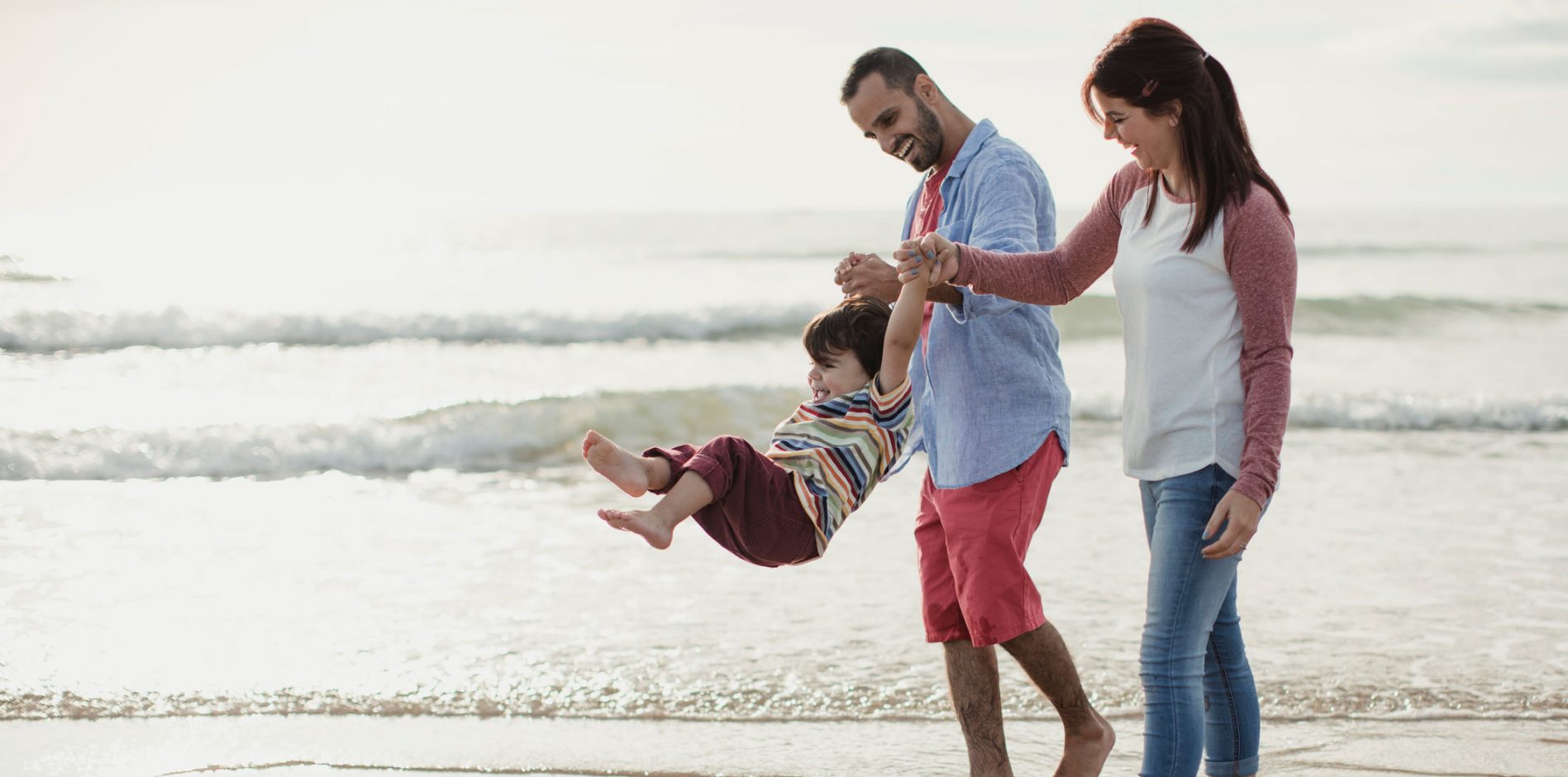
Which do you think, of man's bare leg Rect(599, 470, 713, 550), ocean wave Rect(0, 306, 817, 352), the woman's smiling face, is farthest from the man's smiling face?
ocean wave Rect(0, 306, 817, 352)

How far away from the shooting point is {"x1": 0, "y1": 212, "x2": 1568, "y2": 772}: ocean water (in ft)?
14.6

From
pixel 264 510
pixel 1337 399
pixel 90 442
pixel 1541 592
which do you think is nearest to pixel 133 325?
pixel 90 442

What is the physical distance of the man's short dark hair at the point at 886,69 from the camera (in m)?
3.14

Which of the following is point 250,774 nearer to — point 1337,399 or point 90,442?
point 90,442

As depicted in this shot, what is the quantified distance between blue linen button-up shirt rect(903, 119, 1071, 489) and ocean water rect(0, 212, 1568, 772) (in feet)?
4.47

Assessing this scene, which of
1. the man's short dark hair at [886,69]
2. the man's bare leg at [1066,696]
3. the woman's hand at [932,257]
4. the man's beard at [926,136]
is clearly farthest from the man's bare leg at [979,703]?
the man's short dark hair at [886,69]

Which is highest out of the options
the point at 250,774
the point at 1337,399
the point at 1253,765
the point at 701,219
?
the point at 701,219

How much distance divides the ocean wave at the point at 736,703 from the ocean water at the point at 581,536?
16mm

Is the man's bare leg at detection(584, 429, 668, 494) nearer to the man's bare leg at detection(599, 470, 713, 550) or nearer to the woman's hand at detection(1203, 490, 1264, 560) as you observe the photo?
the man's bare leg at detection(599, 470, 713, 550)

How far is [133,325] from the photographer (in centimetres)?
1608

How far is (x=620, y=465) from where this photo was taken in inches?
112

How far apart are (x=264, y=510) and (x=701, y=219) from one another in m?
35.0

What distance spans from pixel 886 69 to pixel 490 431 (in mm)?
7554

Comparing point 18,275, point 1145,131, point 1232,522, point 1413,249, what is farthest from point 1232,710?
point 1413,249
